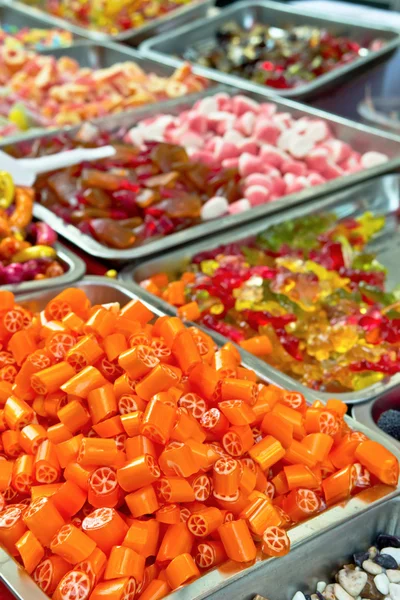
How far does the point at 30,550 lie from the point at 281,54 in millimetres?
2902

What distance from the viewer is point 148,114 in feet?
9.80

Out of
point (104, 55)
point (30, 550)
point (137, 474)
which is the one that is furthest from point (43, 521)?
point (104, 55)

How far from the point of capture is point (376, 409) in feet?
5.21

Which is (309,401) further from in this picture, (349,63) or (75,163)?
(349,63)

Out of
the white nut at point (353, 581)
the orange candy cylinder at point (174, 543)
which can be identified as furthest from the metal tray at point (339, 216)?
the orange candy cylinder at point (174, 543)

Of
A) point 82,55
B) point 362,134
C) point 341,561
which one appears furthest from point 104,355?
point 82,55

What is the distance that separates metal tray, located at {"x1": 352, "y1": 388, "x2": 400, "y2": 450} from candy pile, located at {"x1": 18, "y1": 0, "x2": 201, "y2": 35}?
2929mm

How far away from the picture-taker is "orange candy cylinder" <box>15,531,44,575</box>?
1109mm

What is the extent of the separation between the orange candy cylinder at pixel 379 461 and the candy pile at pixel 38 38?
3025 millimetres

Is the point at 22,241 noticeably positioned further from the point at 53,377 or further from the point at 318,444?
the point at 318,444

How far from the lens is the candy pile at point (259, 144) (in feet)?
8.13

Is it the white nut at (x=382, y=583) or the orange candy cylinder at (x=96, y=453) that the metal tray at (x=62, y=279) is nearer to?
the orange candy cylinder at (x=96, y=453)

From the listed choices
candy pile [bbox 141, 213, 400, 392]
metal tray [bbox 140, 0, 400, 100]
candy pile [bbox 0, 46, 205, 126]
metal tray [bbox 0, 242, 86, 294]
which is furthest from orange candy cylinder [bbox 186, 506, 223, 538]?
Result: metal tray [bbox 140, 0, 400, 100]

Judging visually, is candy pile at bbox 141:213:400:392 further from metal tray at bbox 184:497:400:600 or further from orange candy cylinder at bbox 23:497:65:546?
orange candy cylinder at bbox 23:497:65:546
